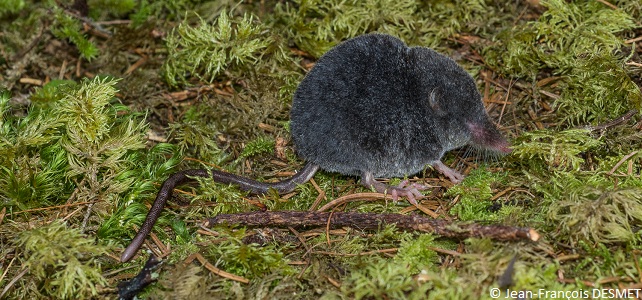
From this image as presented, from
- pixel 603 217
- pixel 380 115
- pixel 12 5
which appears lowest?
pixel 603 217

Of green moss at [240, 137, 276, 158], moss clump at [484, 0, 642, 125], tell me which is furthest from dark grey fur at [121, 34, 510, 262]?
moss clump at [484, 0, 642, 125]

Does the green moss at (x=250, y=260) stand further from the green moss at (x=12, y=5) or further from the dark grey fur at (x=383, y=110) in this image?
the green moss at (x=12, y=5)

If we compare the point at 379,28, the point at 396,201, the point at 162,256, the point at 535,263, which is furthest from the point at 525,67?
the point at 162,256

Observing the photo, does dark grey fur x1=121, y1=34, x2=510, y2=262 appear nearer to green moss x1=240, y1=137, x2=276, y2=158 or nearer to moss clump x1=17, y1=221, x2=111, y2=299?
green moss x1=240, y1=137, x2=276, y2=158

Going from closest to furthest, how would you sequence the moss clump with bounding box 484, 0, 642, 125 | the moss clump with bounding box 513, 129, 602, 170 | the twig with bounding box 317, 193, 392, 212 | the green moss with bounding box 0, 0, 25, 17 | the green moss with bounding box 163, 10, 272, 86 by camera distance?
the moss clump with bounding box 513, 129, 602, 170
the twig with bounding box 317, 193, 392, 212
the moss clump with bounding box 484, 0, 642, 125
the green moss with bounding box 163, 10, 272, 86
the green moss with bounding box 0, 0, 25, 17

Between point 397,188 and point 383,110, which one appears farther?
point 397,188

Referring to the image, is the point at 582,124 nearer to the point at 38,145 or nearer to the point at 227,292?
the point at 227,292

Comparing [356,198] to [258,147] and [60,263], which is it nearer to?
[258,147]

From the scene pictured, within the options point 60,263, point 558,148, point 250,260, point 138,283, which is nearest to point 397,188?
point 558,148

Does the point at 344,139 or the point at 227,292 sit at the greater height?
the point at 344,139
